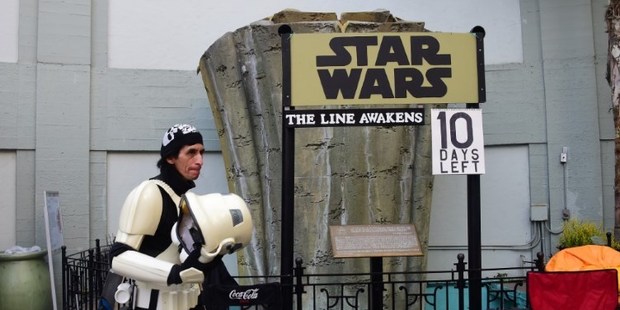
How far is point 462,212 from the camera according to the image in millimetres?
9766

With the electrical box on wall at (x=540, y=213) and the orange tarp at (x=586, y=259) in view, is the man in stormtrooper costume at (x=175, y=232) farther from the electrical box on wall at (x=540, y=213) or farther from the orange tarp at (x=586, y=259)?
the electrical box on wall at (x=540, y=213)

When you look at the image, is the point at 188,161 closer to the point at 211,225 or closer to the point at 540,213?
the point at 211,225

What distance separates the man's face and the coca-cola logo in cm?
130

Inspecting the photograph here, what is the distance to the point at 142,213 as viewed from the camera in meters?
3.50

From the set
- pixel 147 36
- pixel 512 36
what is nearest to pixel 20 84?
pixel 147 36

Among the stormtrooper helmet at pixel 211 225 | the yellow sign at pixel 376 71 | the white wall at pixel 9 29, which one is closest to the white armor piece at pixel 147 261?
the stormtrooper helmet at pixel 211 225

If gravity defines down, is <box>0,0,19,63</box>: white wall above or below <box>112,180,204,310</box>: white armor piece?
above

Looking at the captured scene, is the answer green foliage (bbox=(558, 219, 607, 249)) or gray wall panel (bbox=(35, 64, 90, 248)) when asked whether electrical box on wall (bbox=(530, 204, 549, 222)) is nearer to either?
green foliage (bbox=(558, 219, 607, 249))

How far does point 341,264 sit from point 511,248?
364cm

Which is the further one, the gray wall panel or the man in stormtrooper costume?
the gray wall panel

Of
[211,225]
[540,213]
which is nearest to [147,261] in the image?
[211,225]

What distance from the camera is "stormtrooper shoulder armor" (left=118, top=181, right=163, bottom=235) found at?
3.50 metres

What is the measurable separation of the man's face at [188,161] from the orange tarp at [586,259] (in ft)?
13.2

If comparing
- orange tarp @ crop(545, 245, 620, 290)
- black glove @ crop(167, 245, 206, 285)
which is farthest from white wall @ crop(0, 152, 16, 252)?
orange tarp @ crop(545, 245, 620, 290)
